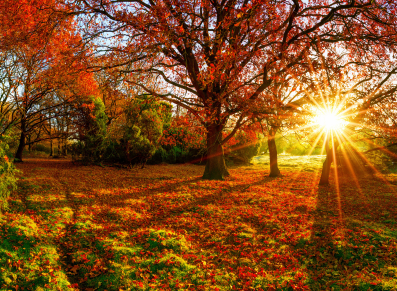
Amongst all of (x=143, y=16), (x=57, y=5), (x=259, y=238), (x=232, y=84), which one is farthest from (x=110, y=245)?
(x=57, y=5)

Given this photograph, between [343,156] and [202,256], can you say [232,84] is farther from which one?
[343,156]

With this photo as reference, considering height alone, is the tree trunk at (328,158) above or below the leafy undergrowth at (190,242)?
above

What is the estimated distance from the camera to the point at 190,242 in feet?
18.2

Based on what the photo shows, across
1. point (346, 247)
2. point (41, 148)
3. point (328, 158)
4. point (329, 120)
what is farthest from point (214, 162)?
point (41, 148)

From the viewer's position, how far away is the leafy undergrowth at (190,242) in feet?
13.2

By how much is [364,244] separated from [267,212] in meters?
2.84

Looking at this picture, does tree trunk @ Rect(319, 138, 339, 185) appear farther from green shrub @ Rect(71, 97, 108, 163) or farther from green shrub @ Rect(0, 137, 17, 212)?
green shrub @ Rect(71, 97, 108, 163)

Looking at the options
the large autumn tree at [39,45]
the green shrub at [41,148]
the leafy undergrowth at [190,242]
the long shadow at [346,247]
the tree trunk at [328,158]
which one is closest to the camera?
the leafy undergrowth at [190,242]

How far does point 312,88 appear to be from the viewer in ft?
31.7

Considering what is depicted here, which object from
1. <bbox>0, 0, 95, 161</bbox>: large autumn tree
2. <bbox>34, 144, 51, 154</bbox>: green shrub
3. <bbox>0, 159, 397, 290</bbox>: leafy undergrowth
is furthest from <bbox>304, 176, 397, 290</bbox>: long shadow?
<bbox>34, 144, 51, 154</bbox>: green shrub

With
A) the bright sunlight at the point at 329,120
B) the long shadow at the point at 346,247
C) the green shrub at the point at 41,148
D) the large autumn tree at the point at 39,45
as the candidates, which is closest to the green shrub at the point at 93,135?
the large autumn tree at the point at 39,45

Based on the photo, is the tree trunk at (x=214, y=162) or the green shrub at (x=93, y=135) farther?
the green shrub at (x=93, y=135)

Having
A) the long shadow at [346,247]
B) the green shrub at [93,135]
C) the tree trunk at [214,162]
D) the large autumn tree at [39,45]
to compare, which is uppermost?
the large autumn tree at [39,45]

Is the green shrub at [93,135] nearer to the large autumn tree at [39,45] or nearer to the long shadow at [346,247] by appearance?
the large autumn tree at [39,45]
